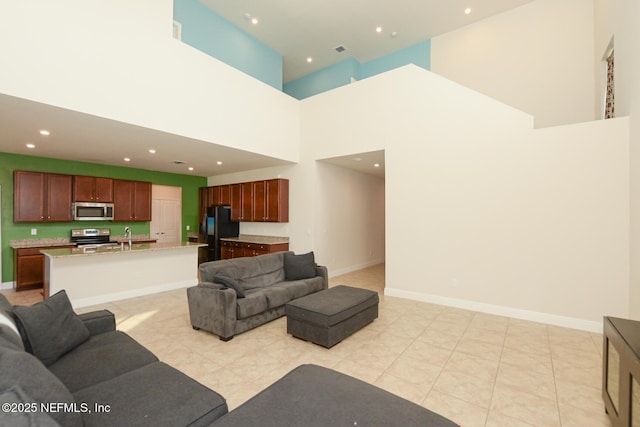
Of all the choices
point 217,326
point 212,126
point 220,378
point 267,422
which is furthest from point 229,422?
point 212,126

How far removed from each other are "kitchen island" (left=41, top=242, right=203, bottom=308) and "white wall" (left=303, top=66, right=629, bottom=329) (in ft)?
13.5

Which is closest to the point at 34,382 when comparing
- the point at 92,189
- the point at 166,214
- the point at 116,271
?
the point at 116,271

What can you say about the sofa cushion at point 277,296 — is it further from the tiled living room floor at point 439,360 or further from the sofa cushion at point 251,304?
the tiled living room floor at point 439,360

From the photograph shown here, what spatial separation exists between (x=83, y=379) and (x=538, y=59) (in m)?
7.86

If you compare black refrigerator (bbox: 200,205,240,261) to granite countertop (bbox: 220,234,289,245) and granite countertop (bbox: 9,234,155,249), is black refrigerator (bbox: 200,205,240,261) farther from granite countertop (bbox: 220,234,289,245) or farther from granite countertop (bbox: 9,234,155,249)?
granite countertop (bbox: 9,234,155,249)

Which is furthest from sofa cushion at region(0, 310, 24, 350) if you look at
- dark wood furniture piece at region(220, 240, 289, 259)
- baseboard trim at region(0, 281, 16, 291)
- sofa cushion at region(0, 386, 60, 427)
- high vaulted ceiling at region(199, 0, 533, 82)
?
high vaulted ceiling at region(199, 0, 533, 82)

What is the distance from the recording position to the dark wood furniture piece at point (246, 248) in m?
6.31

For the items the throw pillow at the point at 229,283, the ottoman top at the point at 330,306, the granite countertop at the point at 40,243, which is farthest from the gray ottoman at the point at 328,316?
the granite countertop at the point at 40,243

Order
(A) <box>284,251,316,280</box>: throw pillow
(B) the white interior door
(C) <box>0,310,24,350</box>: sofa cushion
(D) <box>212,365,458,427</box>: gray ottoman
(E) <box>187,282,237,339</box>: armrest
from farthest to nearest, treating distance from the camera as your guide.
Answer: (B) the white interior door
(A) <box>284,251,316,280</box>: throw pillow
(E) <box>187,282,237,339</box>: armrest
(C) <box>0,310,24,350</box>: sofa cushion
(D) <box>212,365,458,427</box>: gray ottoman

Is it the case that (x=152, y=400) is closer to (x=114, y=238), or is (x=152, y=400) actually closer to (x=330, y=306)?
(x=330, y=306)

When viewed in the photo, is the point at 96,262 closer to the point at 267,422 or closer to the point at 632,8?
the point at 267,422

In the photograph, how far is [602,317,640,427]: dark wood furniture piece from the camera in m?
1.53

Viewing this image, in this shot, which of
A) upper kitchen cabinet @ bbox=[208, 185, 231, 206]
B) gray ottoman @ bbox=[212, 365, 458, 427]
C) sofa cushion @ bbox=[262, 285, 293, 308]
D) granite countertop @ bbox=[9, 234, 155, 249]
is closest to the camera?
gray ottoman @ bbox=[212, 365, 458, 427]

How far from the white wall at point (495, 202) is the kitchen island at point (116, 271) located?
4.10 metres
